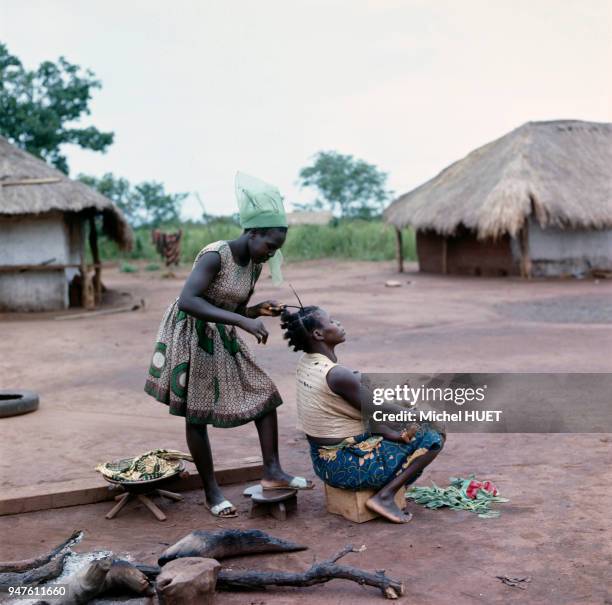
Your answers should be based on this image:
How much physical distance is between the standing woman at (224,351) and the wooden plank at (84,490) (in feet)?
1.35

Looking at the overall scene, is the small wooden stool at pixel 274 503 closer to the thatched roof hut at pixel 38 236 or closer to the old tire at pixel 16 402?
the old tire at pixel 16 402

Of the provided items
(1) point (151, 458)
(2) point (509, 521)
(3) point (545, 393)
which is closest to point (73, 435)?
(1) point (151, 458)

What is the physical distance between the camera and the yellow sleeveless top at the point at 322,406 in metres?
3.42

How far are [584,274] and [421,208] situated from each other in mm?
4364

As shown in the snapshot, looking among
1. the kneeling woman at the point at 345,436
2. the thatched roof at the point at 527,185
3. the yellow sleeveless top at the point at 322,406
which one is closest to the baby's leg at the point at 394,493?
the kneeling woman at the point at 345,436

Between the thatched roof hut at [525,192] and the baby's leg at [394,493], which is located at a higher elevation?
the thatched roof hut at [525,192]

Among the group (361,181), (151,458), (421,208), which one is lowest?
(151,458)

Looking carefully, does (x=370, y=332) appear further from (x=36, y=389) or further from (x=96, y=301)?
(x=96, y=301)

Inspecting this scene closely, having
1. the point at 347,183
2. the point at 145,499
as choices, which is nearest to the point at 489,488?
the point at 145,499

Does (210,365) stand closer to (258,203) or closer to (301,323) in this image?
(301,323)

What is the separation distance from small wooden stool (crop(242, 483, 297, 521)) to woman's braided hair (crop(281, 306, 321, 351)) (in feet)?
2.21

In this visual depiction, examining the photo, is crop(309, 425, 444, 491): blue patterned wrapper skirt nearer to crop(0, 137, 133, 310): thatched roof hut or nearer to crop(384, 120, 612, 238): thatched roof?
crop(0, 137, 133, 310): thatched roof hut

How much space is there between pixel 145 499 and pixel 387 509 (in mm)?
1151

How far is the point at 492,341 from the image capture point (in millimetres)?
8609
